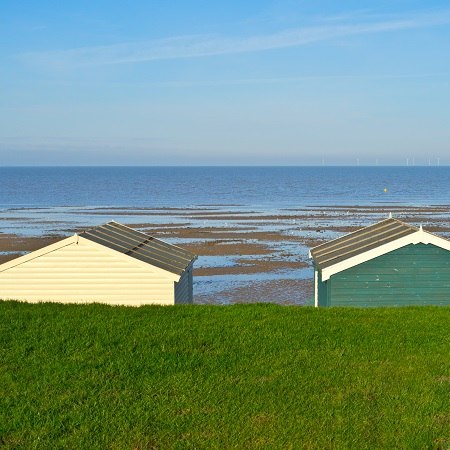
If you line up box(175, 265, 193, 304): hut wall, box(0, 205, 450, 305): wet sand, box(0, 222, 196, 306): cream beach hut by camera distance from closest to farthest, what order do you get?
1. box(0, 222, 196, 306): cream beach hut
2. box(175, 265, 193, 304): hut wall
3. box(0, 205, 450, 305): wet sand

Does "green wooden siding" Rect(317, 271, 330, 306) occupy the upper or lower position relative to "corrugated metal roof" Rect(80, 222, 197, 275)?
lower

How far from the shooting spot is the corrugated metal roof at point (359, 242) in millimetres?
17875

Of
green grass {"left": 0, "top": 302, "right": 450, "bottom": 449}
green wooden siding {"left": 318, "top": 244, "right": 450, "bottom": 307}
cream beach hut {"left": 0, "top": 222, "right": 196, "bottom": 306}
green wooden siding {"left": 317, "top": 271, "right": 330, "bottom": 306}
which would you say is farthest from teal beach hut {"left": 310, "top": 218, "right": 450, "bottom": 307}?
cream beach hut {"left": 0, "top": 222, "right": 196, "bottom": 306}

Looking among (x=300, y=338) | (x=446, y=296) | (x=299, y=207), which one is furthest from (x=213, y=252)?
(x=299, y=207)

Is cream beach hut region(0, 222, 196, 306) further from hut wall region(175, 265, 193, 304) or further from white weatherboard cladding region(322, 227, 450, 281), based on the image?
white weatherboard cladding region(322, 227, 450, 281)

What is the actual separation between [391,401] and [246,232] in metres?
45.2

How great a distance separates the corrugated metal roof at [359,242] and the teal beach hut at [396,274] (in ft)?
1.08

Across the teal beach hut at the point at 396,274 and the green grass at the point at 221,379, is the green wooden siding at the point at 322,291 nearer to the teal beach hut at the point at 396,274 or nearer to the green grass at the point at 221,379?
the teal beach hut at the point at 396,274

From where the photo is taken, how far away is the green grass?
8172 mm

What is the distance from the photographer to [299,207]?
83750mm

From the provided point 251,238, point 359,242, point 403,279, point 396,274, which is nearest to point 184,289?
point 359,242

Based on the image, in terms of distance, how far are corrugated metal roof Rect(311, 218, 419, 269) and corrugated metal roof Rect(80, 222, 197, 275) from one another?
3516mm

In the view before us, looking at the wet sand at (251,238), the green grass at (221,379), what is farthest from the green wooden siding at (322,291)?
the wet sand at (251,238)

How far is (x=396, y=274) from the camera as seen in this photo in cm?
1733
